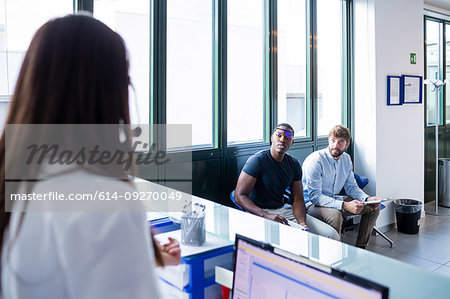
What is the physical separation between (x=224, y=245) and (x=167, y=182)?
6.49 ft

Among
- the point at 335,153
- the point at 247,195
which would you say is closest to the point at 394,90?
the point at 335,153

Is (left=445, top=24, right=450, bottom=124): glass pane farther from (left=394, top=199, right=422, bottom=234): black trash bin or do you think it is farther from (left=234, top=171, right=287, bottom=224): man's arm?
(left=234, top=171, right=287, bottom=224): man's arm

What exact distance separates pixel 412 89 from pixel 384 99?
0.59m

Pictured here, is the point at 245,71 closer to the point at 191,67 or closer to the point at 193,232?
the point at 191,67

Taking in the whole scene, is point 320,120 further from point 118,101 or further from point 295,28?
point 118,101

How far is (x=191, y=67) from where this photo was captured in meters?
3.51

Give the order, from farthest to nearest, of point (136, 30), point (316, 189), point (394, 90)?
1. point (394, 90)
2. point (316, 189)
3. point (136, 30)

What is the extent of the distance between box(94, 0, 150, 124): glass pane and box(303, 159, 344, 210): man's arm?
→ 1545 mm

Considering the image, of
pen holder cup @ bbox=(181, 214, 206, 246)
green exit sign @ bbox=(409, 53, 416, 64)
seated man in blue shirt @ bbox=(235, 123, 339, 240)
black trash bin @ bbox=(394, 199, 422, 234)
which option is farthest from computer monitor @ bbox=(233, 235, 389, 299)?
green exit sign @ bbox=(409, 53, 416, 64)

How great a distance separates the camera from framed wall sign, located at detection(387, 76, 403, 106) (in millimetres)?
4734

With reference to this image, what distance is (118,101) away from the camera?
771 millimetres

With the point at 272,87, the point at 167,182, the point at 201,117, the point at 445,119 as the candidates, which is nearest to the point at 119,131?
the point at 167,182

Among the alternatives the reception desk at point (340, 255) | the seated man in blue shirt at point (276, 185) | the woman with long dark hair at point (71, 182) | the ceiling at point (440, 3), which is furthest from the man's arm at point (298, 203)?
the ceiling at point (440, 3)

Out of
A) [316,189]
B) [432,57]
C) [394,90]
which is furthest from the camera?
[432,57]
